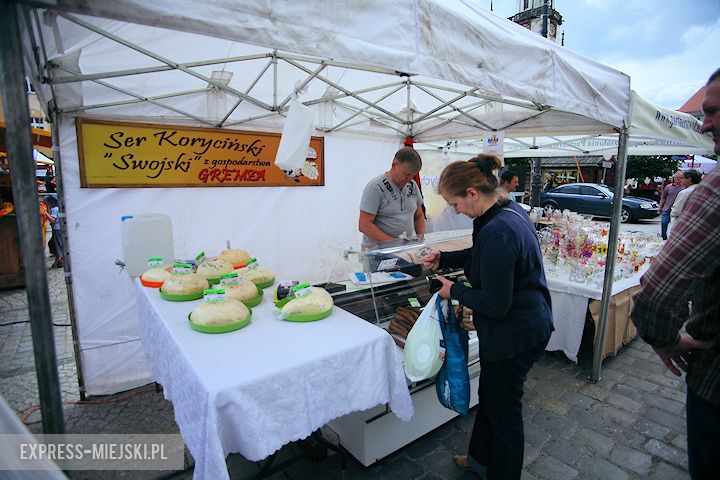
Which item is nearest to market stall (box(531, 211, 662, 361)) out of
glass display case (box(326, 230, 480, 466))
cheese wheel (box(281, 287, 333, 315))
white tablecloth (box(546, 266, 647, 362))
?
white tablecloth (box(546, 266, 647, 362))

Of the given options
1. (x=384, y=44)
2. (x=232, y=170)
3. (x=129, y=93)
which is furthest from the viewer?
(x=232, y=170)

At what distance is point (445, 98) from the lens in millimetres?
4250

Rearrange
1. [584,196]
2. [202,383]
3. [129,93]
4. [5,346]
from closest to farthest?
[202,383] < [129,93] < [5,346] < [584,196]

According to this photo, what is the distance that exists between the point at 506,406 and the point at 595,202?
16155 mm

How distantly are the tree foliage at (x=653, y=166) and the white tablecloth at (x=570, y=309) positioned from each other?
21444 mm

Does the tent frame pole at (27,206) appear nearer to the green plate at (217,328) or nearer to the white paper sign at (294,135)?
the green plate at (217,328)

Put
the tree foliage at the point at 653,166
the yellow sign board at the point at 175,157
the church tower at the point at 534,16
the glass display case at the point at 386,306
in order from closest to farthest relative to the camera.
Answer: the glass display case at the point at 386,306 → the yellow sign board at the point at 175,157 → the tree foliage at the point at 653,166 → the church tower at the point at 534,16

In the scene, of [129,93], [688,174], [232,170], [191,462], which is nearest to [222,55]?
[129,93]

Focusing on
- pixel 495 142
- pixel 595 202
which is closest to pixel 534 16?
pixel 595 202

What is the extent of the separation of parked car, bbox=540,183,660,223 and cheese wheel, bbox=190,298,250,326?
14.8 metres

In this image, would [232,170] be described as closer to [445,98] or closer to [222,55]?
[222,55]

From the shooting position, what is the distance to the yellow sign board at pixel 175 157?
3.03 metres

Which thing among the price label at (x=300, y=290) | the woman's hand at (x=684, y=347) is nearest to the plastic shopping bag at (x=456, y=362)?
the price label at (x=300, y=290)

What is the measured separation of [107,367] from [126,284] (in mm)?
728
